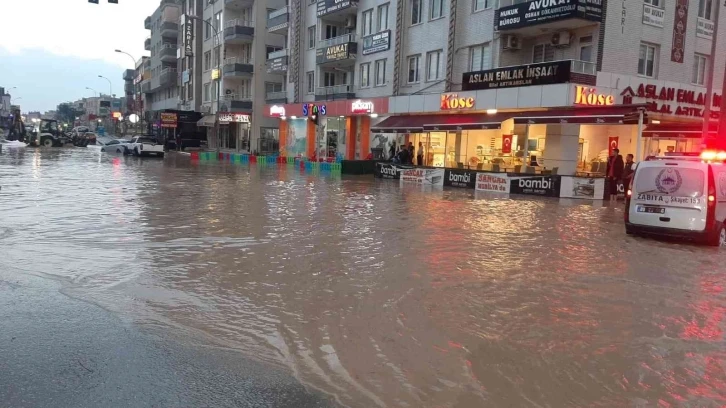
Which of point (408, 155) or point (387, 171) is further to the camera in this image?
point (408, 155)

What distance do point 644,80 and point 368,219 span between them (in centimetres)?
1851

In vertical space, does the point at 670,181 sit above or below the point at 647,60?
below

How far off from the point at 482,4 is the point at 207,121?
36.3m

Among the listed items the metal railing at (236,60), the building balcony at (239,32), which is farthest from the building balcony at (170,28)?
the building balcony at (239,32)

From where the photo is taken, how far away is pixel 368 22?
129 ft

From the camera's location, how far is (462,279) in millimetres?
8625

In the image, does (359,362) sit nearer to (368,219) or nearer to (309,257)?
(309,257)

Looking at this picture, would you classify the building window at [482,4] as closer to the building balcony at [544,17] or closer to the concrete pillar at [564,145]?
the building balcony at [544,17]

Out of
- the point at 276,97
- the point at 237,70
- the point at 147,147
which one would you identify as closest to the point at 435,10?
the point at 276,97

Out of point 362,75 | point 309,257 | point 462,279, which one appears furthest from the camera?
point 362,75

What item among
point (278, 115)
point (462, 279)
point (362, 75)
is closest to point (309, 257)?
point (462, 279)

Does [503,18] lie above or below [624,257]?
above

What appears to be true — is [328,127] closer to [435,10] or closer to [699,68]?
[435,10]

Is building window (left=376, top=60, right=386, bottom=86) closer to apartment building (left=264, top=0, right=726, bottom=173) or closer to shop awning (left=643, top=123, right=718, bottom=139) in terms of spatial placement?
apartment building (left=264, top=0, right=726, bottom=173)
